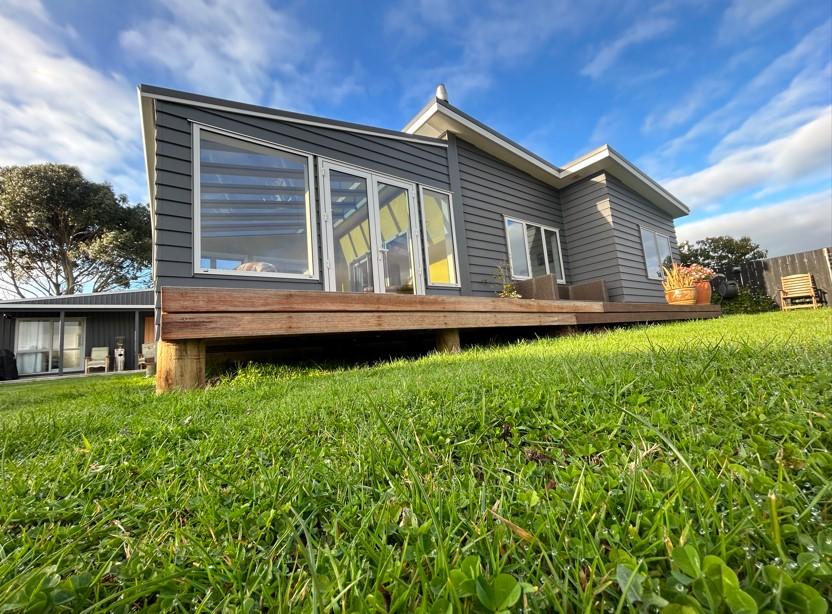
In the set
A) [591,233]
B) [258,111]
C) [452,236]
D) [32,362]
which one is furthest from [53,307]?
[591,233]

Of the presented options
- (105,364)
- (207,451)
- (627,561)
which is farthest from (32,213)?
(627,561)

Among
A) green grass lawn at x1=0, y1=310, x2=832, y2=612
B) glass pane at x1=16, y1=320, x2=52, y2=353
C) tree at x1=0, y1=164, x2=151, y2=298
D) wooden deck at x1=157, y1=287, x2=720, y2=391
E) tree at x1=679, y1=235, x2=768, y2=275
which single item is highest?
tree at x1=0, y1=164, x2=151, y2=298

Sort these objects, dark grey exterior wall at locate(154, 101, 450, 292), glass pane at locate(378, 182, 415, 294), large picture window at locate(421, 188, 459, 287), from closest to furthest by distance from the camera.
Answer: dark grey exterior wall at locate(154, 101, 450, 292), glass pane at locate(378, 182, 415, 294), large picture window at locate(421, 188, 459, 287)

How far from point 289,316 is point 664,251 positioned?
1027 centimetres

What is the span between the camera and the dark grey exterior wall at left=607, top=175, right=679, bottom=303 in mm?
7504

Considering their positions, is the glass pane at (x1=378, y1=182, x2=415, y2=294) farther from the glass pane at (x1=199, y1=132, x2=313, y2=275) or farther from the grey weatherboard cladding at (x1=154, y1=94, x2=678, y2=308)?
the glass pane at (x1=199, y1=132, x2=313, y2=275)

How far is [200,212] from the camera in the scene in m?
3.79

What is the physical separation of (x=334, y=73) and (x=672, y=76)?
11.3 m

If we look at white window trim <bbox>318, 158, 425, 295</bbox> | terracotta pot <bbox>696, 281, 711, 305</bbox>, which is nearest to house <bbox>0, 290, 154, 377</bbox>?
white window trim <bbox>318, 158, 425, 295</bbox>

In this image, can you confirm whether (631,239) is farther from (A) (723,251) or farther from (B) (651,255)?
(A) (723,251)

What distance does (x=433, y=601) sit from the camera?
1.49 ft

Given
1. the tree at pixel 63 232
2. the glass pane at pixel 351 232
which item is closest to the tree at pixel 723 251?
the glass pane at pixel 351 232

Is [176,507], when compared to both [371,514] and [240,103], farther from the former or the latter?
[240,103]

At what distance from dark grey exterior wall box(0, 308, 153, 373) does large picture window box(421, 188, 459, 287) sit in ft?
45.5
